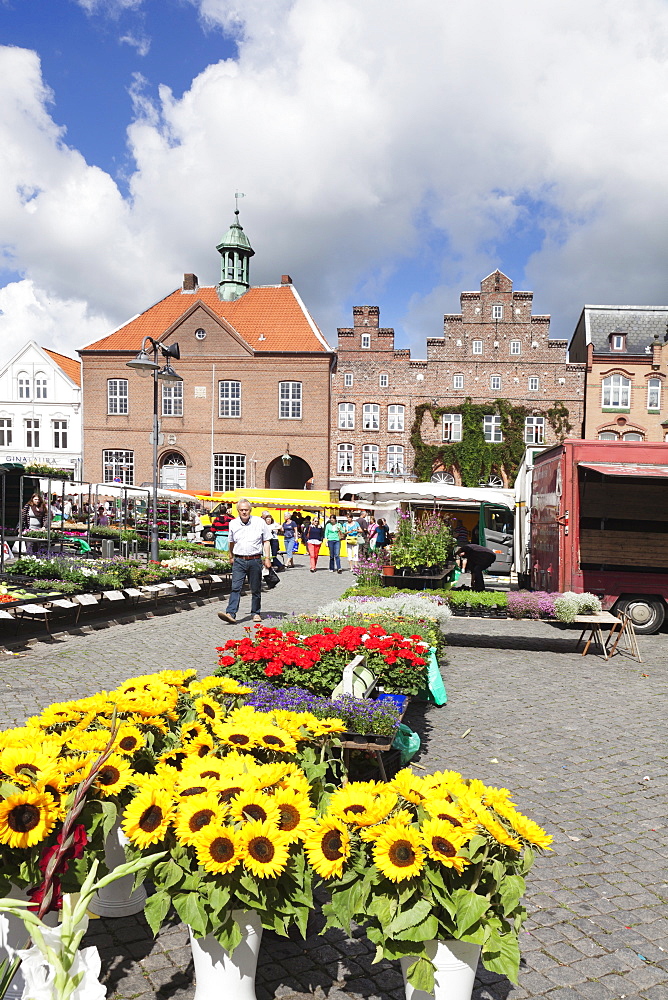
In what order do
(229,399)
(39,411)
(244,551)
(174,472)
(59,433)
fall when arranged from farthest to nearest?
1. (39,411)
2. (59,433)
3. (174,472)
4. (229,399)
5. (244,551)

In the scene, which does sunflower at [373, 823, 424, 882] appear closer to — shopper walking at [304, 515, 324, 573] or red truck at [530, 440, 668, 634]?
red truck at [530, 440, 668, 634]

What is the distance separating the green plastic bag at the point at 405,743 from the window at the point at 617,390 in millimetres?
39123

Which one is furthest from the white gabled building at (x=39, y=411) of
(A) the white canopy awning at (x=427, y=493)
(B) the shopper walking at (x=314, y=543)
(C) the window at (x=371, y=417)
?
(A) the white canopy awning at (x=427, y=493)

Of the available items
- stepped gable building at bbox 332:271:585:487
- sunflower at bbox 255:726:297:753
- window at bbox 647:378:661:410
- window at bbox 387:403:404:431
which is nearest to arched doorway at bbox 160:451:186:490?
stepped gable building at bbox 332:271:585:487

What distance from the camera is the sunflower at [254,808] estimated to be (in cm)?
236

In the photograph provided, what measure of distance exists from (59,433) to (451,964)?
4645 centimetres

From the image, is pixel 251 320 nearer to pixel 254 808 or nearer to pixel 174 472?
pixel 174 472

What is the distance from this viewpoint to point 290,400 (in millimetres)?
42188

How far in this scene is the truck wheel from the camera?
40.0 feet

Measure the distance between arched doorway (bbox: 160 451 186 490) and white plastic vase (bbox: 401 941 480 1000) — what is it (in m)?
41.6

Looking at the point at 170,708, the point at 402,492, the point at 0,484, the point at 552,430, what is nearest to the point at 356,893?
the point at 170,708

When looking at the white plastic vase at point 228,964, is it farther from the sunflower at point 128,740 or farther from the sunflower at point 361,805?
the sunflower at point 128,740

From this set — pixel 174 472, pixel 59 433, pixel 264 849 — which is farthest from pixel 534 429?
pixel 264 849

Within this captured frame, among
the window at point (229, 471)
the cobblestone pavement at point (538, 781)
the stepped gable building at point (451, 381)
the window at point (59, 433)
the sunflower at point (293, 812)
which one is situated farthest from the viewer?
the window at point (59, 433)
